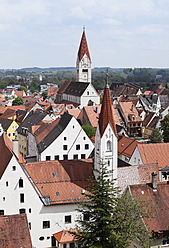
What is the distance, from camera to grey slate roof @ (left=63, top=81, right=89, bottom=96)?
11293 cm

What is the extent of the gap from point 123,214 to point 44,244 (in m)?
10.2

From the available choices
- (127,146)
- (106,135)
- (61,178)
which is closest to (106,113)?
(106,135)

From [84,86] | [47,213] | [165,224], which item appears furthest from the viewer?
[84,86]

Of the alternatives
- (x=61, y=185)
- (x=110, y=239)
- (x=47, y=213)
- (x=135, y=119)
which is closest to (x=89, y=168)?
(x=61, y=185)

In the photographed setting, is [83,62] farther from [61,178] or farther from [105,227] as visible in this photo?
[105,227]

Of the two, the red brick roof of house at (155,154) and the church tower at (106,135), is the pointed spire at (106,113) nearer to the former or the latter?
the church tower at (106,135)

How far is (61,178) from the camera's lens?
3919 centimetres

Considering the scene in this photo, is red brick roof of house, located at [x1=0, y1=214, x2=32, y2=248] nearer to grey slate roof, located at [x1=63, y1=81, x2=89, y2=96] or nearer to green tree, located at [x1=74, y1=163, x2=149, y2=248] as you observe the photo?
green tree, located at [x1=74, y1=163, x2=149, y2=248]

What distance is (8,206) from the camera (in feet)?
120

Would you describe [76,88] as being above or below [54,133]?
above

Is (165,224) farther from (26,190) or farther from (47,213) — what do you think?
(26,190)

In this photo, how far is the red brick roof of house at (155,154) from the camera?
5147cm

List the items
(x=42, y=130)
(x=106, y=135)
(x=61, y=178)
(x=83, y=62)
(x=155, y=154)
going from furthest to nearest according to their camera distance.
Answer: (x=83, y=62) < (x=42, y=130) < (x=155, y=154) < (x=106, y=135) < (x=61, y=178)

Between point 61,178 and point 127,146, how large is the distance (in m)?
23.0
